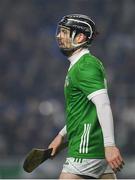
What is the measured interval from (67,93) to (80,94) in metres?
0.13

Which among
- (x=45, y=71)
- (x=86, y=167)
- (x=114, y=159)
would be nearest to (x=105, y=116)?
(x=114, y=159)

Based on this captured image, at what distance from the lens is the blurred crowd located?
1114cm

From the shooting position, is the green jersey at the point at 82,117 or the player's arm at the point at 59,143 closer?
the green jersey at the point at 82,117

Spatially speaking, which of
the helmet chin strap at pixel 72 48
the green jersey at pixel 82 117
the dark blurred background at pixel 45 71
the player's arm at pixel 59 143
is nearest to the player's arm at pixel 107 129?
the green jersey at pixel 82 117

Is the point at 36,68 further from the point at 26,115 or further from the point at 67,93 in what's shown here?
the point at 67,93

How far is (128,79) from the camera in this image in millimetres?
11766

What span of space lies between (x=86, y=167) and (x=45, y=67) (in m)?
7.19

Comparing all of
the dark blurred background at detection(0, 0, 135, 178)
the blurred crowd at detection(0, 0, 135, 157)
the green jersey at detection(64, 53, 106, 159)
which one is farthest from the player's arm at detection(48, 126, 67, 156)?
the blurred crowd at detection(0, 0, 135, 157)

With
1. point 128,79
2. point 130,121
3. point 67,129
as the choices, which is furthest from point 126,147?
point 67,129

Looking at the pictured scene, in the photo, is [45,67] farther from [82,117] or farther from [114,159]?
[114,159]

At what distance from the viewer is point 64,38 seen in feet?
16.9

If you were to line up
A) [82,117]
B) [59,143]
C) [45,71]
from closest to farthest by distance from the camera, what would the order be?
[82,117], [59,143], [45,71]

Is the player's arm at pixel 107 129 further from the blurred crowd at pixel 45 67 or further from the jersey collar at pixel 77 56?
the blurred crowd at pixel 45 67

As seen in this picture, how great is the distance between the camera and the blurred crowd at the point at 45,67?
1114 cm
